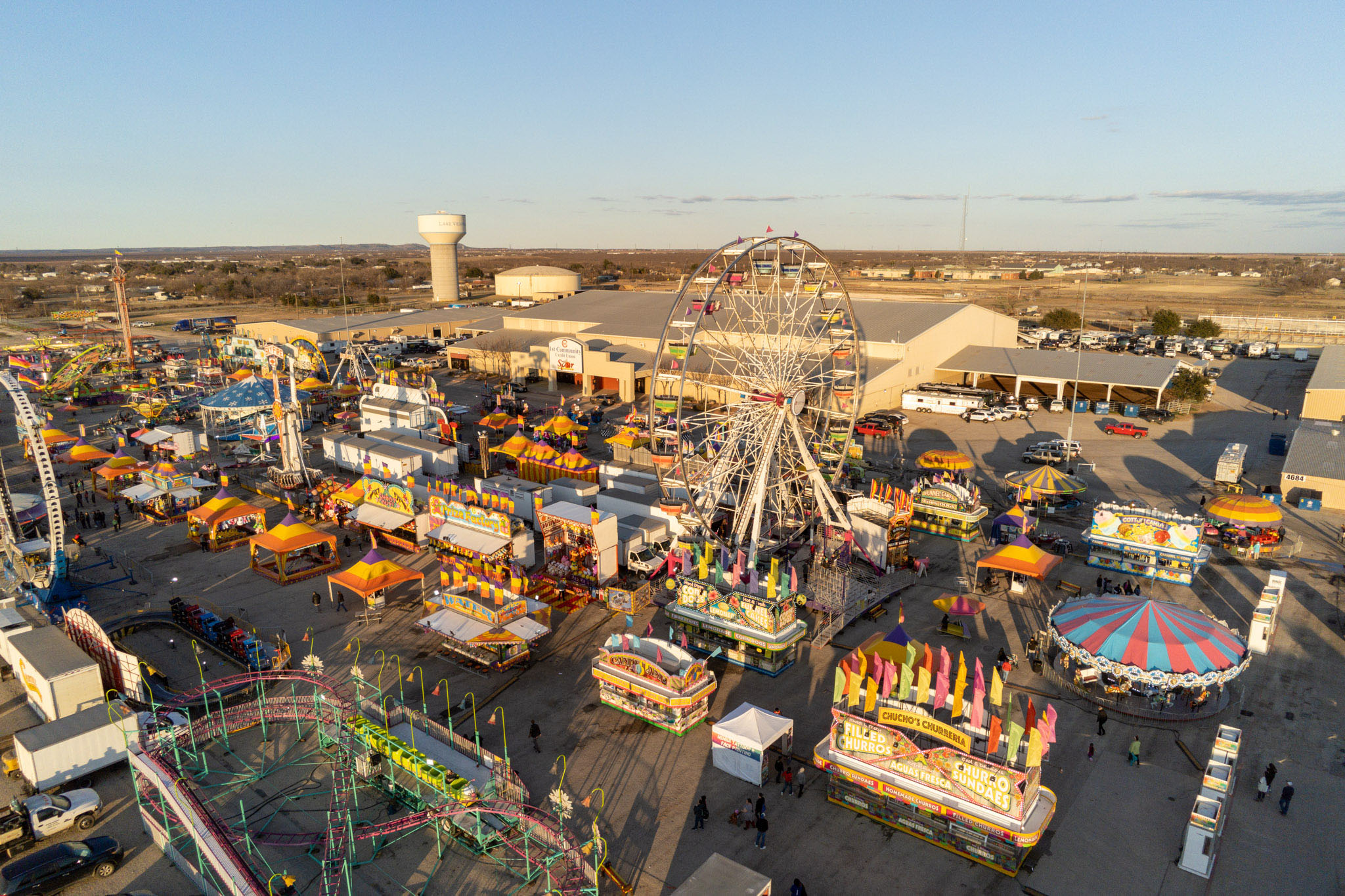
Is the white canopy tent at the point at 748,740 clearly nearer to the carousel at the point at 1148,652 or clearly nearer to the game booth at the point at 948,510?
the carousel at the point at 1148,652

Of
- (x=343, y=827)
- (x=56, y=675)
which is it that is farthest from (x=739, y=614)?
(x=56, y=675)

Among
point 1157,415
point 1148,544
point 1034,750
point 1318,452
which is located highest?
point 1318,452

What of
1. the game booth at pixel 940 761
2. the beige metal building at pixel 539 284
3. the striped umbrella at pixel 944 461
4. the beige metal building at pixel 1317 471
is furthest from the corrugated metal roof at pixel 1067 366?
the beige metal building at pixel 539 284

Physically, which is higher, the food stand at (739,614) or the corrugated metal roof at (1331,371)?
the corrugated metal roof at (1331,371)

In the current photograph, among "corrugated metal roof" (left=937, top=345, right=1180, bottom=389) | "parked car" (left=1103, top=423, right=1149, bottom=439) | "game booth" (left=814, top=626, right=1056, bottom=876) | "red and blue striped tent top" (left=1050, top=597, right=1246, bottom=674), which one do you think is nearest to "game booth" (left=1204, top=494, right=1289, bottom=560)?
"red and blue striped tent top" (left=1050, top=597, right=1246, bottom=674)

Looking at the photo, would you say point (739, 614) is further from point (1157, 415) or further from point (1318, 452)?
point (1157, 415)

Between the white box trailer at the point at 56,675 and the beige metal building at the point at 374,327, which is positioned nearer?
the white box trailer at the point at 56,675
